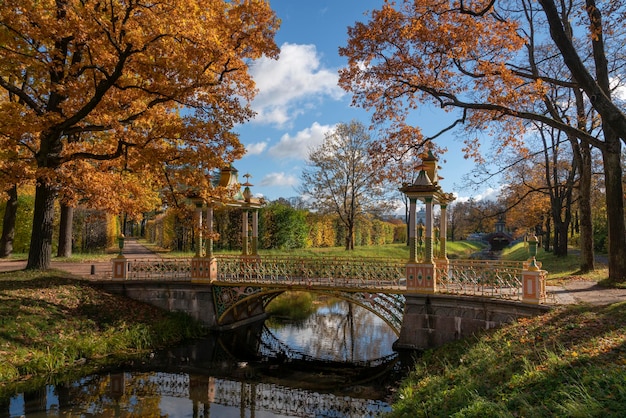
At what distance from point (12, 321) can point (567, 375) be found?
39.2 ft

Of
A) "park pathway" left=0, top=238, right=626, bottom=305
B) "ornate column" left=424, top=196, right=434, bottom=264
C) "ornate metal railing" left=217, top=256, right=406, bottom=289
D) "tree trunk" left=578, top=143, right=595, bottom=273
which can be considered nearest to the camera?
"park pathway" left=0, top=238, right=626, bottom=305

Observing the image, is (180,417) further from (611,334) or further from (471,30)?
(471,30)

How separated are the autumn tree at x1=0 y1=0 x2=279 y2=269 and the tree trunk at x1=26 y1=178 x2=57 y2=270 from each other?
153 cm

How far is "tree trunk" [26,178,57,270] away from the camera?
1411 centimetres

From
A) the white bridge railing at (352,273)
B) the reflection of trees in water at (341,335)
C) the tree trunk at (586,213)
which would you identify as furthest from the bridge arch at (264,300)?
the tree trunk at (586,213)

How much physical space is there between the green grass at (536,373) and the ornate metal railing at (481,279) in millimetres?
1578

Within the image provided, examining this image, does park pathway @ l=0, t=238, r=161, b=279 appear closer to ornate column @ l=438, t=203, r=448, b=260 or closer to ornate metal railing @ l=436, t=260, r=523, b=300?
ornate metal railing @ l=436, t=260, r=523, b=300

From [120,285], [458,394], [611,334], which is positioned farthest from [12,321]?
[611,334]

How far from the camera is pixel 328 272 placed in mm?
13578

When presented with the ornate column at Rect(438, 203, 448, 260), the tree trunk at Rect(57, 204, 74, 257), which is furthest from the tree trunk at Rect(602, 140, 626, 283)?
the tree trunk at Rect(57, 204, 74, 257)

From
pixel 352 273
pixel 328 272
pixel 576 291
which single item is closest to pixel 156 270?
pixel 328 272

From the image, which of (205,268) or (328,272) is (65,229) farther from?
(328,272)

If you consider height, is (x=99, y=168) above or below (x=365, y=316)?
above

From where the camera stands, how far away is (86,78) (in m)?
12.9
